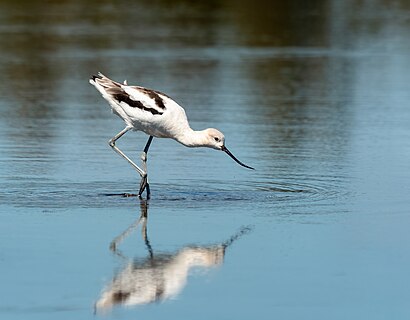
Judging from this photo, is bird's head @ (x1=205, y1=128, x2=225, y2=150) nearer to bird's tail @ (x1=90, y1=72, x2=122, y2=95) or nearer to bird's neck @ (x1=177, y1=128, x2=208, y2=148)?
bird's neck @ (x1=177, y1=128, x2=208, y2=148)

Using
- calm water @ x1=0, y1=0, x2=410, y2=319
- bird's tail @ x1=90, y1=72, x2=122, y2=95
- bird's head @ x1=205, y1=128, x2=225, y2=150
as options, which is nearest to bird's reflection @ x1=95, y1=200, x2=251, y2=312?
calm water @ x1=0, y1=0, x2=410, y2=319

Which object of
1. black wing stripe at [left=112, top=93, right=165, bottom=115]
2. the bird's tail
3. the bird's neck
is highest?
the bird's tail

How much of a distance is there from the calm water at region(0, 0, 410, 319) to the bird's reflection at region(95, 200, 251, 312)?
0.06ft

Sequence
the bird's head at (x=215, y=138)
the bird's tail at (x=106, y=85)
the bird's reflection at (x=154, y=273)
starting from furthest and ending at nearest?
1. the bird's tail at (x=106, y=85)
2. the bird's head at (x=215, y=138)
3. the bird's reflection at (x=154, y=273)

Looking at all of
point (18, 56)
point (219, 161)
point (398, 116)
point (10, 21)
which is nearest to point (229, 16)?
point (10, 21)

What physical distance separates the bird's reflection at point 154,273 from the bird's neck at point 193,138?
2029 mm

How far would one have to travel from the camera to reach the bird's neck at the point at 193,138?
442 inches

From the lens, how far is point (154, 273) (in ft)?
26.3

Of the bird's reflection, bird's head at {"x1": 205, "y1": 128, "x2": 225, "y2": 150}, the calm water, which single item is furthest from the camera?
bird's head at {"x1": 205, "y1": 128, "x2": 225, "y2": 150}

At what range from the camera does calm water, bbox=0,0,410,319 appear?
7.57 m

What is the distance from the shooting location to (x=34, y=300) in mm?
7348

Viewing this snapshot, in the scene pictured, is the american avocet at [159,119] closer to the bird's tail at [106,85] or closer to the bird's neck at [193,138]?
the bird's neck at [193,138]

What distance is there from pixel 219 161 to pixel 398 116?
4097 millimetres

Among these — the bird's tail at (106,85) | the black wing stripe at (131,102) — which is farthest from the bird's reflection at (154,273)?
the bird's tail at (106,85)
